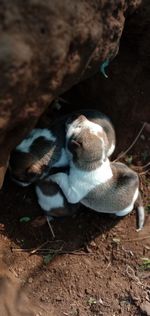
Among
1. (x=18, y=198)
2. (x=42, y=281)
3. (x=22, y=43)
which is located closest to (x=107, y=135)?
(x=18, y=198)

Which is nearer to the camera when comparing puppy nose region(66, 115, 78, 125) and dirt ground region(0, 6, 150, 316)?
dirt ground region(0, 6, 150, 316)

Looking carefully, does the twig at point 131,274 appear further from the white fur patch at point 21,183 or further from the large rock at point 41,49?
the large rock at point 41,49

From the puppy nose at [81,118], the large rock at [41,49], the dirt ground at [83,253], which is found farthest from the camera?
the puppy nose at [81,118]

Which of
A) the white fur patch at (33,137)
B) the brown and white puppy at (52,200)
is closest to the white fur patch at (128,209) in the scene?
the brown and white puppy at (52,200)

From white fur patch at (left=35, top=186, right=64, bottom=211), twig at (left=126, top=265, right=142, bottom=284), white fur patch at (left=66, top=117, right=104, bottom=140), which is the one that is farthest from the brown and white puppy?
twig at (left=126, top=265, right=142, bottom=284)

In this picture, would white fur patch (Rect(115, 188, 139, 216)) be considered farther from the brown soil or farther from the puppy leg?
the puppy leg

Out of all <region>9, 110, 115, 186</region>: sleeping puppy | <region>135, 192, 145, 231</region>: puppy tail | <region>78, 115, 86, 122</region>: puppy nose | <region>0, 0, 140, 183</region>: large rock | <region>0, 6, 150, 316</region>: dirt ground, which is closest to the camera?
<region>0, 0, 140, 183</region>: large rock

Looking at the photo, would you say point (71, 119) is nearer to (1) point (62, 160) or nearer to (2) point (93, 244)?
(1) point (62, 160)
